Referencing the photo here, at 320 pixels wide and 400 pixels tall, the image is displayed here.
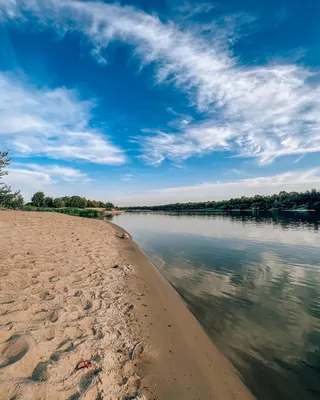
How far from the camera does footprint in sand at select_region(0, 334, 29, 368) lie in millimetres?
2879

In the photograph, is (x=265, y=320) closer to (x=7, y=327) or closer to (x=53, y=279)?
(x=7, y=327)

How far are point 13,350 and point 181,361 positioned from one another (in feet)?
9.37

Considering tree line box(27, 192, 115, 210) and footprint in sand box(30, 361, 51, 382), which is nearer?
footprint in sand box(30, 361, 51, 382)

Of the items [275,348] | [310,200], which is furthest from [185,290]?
[310,200]

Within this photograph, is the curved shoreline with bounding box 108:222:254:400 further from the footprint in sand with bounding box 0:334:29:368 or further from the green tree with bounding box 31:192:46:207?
the green tree with bounding box 31:192:46:207

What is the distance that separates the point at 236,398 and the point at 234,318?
2.89m

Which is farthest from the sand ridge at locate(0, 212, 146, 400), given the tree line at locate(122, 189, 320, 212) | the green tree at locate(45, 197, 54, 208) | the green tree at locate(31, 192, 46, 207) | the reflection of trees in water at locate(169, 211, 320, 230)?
the green tree at locate(45, 197, 54, 208)

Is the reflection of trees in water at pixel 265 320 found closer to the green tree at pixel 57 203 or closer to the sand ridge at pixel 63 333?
the sand ridge at pixel 63 333

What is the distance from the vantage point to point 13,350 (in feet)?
10.2

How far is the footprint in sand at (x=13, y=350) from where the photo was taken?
288 centimetres

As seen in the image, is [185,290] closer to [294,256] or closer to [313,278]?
[313,278]

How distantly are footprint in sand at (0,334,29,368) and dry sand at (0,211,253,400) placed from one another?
13mm

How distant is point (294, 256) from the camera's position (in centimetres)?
1370

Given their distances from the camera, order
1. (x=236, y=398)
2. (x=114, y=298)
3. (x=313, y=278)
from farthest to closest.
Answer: (x=313, y=278) < (x=114, y=298) < (x=236, y=398)
